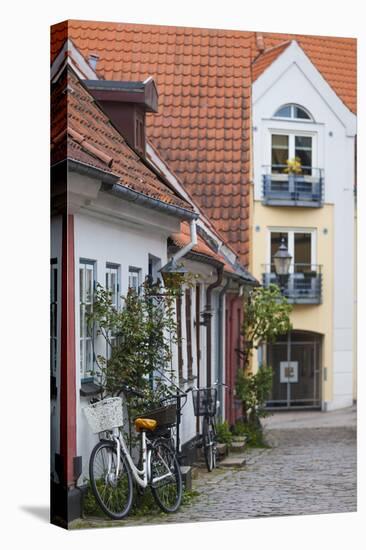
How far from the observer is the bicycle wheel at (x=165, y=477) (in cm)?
1099

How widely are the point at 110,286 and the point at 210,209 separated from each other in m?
1.54

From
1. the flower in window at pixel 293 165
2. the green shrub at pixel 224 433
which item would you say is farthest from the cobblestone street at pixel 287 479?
the flower in window at pixel 293 165

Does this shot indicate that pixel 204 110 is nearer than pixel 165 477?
No

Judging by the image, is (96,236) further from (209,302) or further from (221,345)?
(221,345)

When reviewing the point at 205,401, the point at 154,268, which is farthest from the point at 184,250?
the point at 205,401

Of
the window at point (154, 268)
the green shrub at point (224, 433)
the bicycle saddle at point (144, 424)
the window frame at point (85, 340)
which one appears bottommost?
the green shrub at point (224, 433)

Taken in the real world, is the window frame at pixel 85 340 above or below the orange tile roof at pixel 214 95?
below

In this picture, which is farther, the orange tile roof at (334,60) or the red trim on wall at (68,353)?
the orange tile roof at (334,60)

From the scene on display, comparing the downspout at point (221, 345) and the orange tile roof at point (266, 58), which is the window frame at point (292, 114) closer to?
the orange tile roof at point (266, 58)

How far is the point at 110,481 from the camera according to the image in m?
10.6

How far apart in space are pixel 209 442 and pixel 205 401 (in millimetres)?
392

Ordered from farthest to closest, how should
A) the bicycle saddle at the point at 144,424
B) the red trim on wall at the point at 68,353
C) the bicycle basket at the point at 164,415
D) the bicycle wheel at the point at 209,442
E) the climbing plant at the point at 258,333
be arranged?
the climbing plant at the point at 258,333
the bicycle wheel at the point at 209,442
the bicycle basket at the point at 164,415
the bicycle saddle at the point at 144,424
the red trim on wall at the point at 68,353

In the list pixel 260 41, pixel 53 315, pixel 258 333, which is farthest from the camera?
pixel 258 333

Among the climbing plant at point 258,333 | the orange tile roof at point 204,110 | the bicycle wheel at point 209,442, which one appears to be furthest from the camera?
the climbing plant at point 258,333
